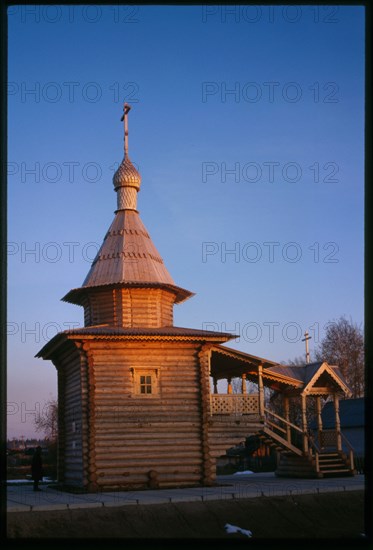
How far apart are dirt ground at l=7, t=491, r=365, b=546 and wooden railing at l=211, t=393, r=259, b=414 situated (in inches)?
230

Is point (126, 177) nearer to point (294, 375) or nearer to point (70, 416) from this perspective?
point (70, 416)

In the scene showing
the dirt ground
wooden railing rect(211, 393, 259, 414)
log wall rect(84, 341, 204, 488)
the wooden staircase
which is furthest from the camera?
the wooden staircase

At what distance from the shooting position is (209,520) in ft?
61.8

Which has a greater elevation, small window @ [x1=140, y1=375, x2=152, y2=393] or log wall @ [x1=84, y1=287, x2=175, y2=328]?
log wall @ [x1=84, y1=287, x2=175, y2=328]

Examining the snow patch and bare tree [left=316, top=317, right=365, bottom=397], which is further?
bare tree [left=316, top=317, right=365, bottom=397]

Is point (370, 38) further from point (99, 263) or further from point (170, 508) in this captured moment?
point (99, 263)

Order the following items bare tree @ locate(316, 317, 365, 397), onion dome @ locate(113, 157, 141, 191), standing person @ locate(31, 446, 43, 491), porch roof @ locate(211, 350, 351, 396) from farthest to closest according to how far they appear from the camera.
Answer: bare tree @ locate(316, 317, 365, 397) < onion dome @ locate(113, 157, 141, 191) < porch roof @ locate(211, 350, 351, 396) < standing person @ locate(31, 446, 43, 491)

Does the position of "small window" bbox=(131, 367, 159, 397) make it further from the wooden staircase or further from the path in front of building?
the wooden staircase

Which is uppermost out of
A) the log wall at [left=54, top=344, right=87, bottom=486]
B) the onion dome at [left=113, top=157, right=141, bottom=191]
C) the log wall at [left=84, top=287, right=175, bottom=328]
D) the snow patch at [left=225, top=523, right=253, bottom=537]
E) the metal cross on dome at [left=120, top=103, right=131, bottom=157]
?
the metal cross on dome at [left=120, top=103, right=131, bottom=157]

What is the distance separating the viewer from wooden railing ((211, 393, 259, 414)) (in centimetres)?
2661

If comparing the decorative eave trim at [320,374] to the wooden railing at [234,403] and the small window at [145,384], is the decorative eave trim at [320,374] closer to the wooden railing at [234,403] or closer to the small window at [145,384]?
the wooden railing at [234,403]

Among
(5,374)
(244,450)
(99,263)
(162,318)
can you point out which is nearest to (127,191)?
(99,263)

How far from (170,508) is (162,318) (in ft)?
34.5

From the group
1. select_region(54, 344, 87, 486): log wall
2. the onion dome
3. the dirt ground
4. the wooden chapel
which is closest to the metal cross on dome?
the onion dome
